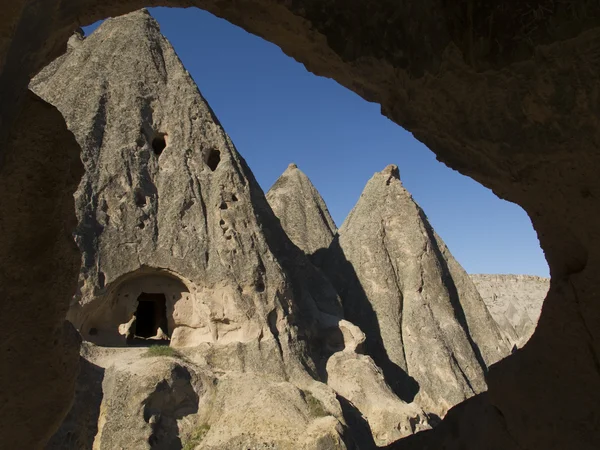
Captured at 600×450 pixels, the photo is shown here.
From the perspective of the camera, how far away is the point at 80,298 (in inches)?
424

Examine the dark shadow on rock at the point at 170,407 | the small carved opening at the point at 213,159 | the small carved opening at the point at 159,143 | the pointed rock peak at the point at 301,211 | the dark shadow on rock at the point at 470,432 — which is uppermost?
the pointed rock peak at the point at 301,211

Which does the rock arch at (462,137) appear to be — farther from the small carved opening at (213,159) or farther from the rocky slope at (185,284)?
the small carved opening at (213,159)

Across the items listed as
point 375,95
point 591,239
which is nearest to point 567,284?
point 591,239

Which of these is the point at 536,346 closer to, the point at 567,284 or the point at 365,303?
the point at 567,284

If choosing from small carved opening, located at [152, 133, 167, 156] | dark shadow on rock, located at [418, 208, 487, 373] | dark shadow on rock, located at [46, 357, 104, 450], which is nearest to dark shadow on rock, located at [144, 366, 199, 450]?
dark shadow on rock, located at [46, 357, 104, 450]

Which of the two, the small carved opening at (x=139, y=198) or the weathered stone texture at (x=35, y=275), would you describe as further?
the small carved opening at (x=139, y=198)

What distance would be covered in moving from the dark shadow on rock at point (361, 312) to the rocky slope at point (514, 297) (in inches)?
397

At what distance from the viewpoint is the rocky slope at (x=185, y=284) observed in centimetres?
963

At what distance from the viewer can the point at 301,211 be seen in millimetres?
23453

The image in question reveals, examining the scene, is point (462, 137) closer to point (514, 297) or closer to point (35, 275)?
point (35, 275)

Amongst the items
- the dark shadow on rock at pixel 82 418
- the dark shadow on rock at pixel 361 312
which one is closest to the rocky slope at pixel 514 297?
the dark shadow on rock at pixel 361 312

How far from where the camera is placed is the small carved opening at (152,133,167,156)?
13.6 m

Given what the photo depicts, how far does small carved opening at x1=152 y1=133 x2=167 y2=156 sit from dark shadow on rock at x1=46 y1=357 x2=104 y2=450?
695 centimetres

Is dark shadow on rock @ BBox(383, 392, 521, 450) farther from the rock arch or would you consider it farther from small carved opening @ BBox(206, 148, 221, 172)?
small carved opening @ BBox(206, 148, 221, 172)
